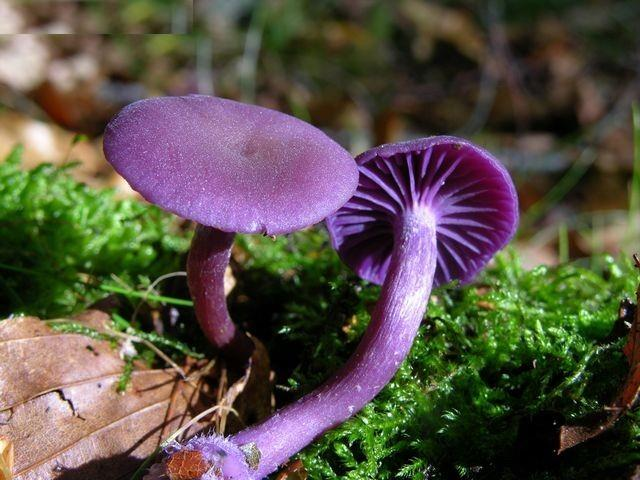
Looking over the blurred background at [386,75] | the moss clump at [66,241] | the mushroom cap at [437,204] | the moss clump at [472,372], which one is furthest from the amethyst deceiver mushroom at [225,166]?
the blurred background at [386,75]

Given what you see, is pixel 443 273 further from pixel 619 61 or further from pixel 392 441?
pixel 619 61

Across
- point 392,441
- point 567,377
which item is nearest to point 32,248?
point 392,441

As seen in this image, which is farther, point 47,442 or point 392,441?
point 392,441

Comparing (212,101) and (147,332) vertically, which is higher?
(212,101)

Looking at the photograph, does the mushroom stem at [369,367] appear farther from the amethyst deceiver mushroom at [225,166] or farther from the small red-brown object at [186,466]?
the amethyst deceiver mushroom at [225,166]

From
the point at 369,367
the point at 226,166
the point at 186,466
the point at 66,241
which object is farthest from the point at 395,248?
the point at 66,241

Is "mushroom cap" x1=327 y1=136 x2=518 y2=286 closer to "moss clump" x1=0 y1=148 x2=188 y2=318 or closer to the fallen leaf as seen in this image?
the fallen leaf

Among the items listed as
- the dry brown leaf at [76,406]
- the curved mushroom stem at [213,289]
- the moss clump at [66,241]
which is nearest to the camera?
the dry brown leaf at [76,406]
